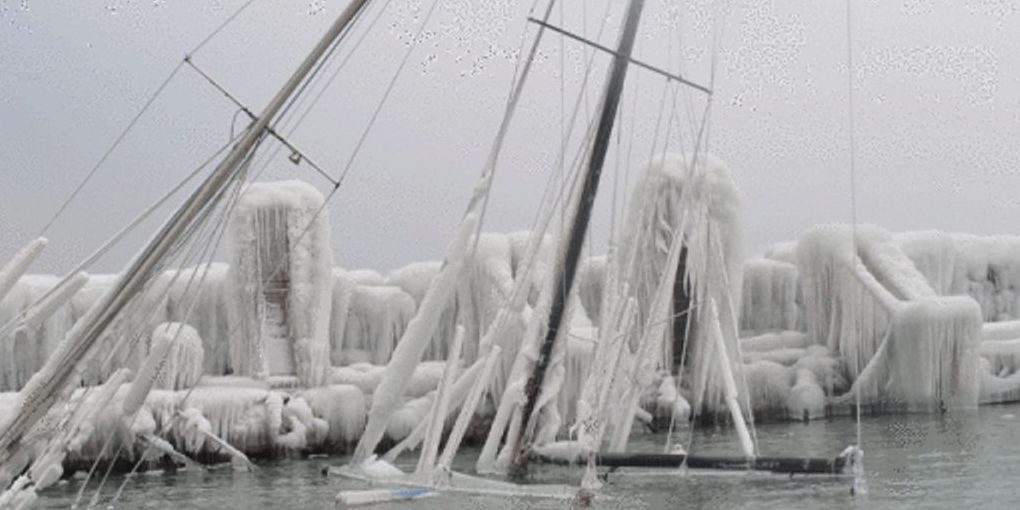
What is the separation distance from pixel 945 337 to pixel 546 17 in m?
20.1

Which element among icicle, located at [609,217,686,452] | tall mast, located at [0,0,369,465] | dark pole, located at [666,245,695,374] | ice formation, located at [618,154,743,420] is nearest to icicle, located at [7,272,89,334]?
tall mast, located at [0,0,369,465]

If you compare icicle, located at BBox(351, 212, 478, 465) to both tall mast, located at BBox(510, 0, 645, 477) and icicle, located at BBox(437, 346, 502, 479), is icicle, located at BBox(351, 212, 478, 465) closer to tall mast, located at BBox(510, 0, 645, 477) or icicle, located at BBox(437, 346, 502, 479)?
icicle, located at BBox(437, 346, 502, 479)

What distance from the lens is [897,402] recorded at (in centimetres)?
3794

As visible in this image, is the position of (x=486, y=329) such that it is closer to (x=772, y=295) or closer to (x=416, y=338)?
(x=772, y=295)

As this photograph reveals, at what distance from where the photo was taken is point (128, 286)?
31.0ft

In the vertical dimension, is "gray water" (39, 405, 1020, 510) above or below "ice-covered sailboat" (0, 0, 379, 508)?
below

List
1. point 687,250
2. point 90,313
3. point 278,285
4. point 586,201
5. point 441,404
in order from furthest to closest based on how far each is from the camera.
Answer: point 687,250 → point 278,285 → point 586,201 → point 441,404 → point 90,313

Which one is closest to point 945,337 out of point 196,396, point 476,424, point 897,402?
point 897,402

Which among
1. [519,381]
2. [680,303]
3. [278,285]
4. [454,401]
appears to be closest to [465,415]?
[519,381]

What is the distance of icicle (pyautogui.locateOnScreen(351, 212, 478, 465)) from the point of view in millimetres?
18422

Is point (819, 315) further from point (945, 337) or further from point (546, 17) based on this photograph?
point (546, 17)

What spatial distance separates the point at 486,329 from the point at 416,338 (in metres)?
18.9

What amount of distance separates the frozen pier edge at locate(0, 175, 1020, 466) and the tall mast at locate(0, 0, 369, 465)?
2037cm

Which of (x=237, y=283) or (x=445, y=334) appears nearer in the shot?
(x=237, y=283)
